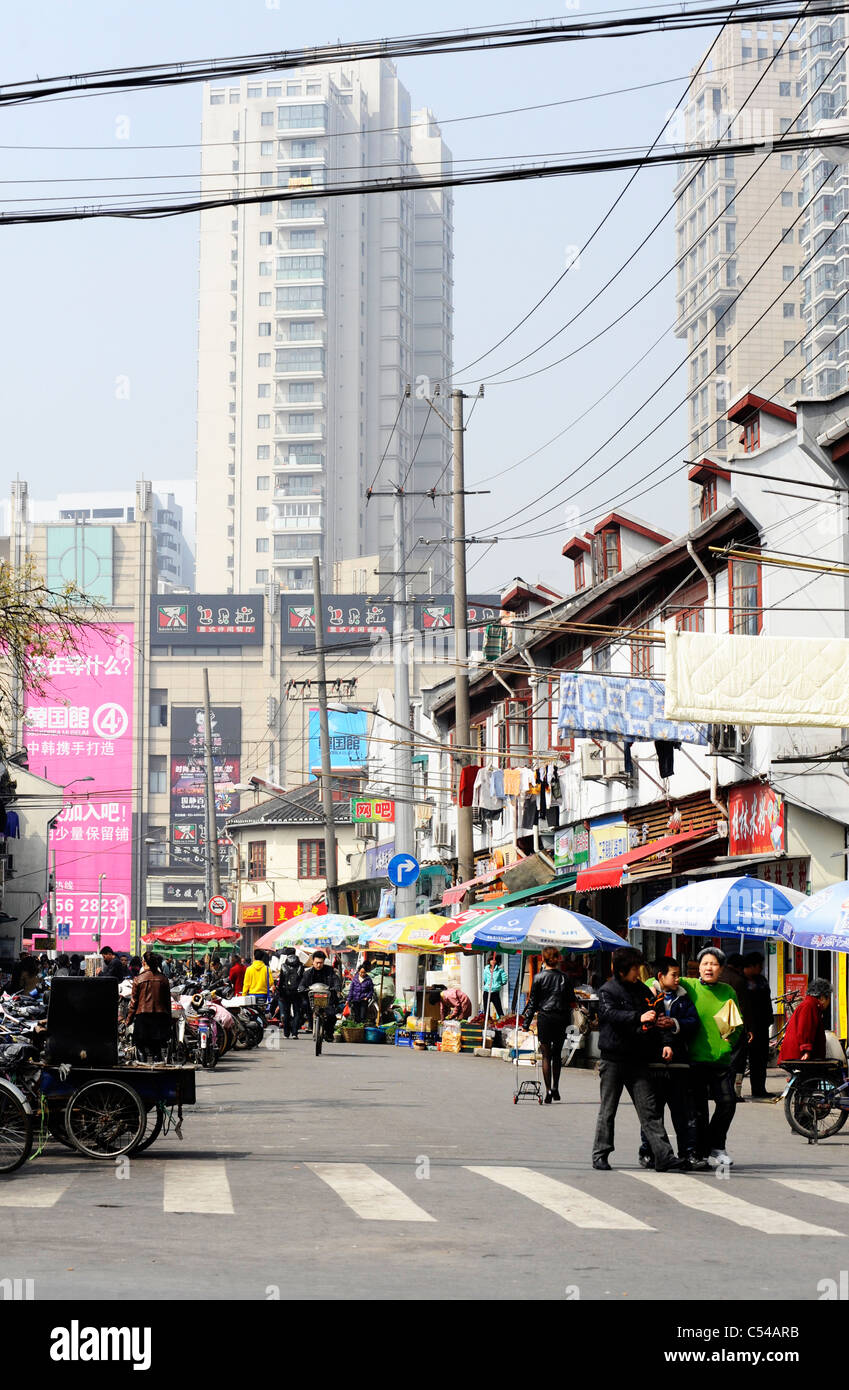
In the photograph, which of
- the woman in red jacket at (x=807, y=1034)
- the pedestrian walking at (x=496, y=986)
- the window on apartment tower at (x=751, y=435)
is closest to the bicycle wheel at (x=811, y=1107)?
the woman in red jacket at (x=807, y=1034)

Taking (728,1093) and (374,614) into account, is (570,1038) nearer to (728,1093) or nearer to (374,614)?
(728,1093)

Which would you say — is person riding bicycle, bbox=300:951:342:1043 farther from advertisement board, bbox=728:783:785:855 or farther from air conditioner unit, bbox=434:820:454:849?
air conditioner unit, bbox=434:820:454:849

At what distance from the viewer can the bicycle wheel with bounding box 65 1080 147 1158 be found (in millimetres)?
15188

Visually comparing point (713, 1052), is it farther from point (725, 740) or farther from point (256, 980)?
point (256, 980)

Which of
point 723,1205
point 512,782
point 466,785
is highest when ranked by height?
point 512,782

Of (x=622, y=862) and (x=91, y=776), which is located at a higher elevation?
(x=91, y=776)

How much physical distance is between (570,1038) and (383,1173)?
15.4m

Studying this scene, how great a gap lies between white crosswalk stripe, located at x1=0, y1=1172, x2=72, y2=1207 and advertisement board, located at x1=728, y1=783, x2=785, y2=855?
16.2 metres

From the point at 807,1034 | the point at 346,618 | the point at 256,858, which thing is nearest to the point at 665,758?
the point at 807,1034

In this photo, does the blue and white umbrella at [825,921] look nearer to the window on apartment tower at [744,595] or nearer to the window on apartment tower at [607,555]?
the window on apartment tower at [744,595]

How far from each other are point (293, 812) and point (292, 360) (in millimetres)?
91325

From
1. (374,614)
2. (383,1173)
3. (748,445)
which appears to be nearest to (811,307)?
(374,614)

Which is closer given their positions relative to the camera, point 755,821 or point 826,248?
point 755,821

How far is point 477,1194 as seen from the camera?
13.2 metres
